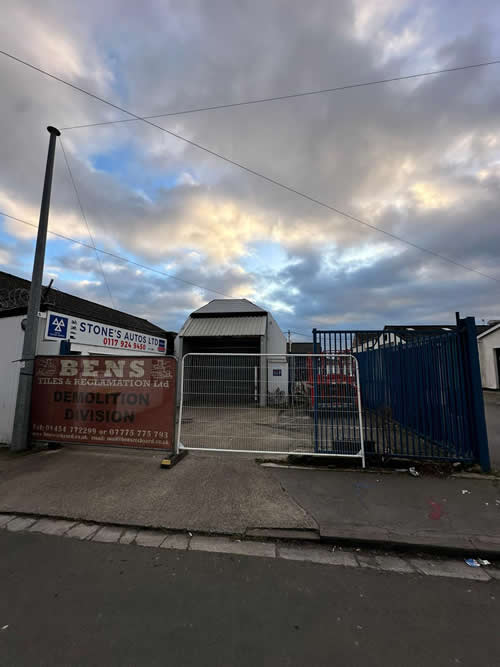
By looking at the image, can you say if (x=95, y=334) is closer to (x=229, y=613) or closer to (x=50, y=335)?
(x=50, y=335)

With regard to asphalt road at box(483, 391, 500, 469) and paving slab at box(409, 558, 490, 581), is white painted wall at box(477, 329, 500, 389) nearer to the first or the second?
asphalt road at box(483, 391, 500, 469)

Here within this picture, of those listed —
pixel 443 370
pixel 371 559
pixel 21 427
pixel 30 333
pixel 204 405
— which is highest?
pixel 30 333

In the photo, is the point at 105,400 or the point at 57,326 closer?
the point at 105,400

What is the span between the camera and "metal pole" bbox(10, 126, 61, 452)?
257 inches

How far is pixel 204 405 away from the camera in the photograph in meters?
6.22

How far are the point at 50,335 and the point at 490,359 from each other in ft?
87.9

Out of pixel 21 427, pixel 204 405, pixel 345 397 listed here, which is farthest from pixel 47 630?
pixel 21 427

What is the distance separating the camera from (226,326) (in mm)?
18422

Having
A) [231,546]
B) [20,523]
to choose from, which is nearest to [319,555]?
[231,546]

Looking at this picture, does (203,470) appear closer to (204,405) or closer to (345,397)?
(204,405)

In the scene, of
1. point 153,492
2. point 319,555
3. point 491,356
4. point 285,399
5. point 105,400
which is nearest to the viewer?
point 319,555

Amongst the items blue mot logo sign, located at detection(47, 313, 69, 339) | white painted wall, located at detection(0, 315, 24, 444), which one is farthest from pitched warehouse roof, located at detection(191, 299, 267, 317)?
white painted wall, located at detection(0, 315, 24, 444)

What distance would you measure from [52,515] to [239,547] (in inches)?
97.7

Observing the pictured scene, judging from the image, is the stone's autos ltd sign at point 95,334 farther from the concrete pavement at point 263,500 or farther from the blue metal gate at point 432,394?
the blue metal gate at point 432,394
